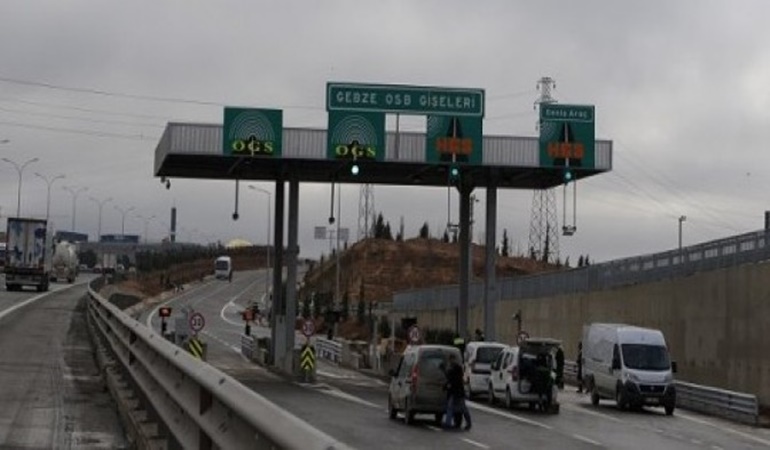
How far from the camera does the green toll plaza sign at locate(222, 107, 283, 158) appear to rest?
41.2 meters

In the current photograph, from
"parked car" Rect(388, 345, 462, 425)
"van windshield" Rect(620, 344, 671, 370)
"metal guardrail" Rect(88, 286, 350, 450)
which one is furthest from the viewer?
"van windshield" Rect(620, 344, 671, 370)

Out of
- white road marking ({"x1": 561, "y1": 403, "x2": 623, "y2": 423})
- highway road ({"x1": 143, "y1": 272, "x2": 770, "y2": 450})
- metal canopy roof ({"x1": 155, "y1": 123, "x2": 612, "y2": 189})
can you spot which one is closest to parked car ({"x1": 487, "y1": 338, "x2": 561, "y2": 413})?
highway road ({"x1": 143, "y1": 272, "x2": 770, "y2": 450})

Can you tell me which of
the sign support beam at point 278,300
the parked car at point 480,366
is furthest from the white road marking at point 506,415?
the sign support beam at point 278,300

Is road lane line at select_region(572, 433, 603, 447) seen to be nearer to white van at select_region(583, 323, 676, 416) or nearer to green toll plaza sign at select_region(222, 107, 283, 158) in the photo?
white van at select_region(583, 323, 676, 416)

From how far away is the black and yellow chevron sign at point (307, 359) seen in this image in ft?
143

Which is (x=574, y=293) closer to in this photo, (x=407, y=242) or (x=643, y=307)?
(x=643, y=307)

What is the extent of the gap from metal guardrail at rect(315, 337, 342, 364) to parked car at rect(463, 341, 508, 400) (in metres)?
23.2

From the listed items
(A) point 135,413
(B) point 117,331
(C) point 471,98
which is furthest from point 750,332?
(A) point 135,413

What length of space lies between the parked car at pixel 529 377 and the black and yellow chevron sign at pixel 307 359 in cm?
899

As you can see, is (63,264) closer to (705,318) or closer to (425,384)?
(705,318)

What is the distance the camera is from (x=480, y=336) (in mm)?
49750

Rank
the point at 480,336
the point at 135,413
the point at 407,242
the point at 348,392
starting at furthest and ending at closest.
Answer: the point at 407,242 < the point at 480,336 < the point at 348,392 < the point at 135,413

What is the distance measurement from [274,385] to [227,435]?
35.7m

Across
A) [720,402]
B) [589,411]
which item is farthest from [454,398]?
[720,402]
